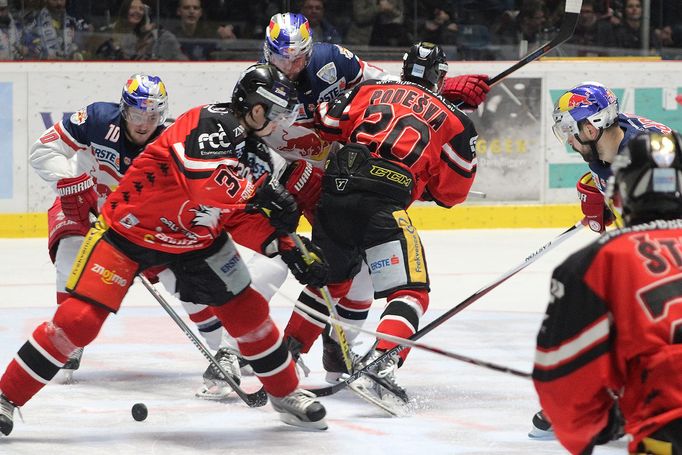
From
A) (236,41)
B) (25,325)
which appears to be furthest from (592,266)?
(236,41)

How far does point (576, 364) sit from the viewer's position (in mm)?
1712

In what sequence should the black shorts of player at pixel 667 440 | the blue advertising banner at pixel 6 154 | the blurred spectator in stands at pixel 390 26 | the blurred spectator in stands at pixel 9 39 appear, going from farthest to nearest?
1. the blurred spectator in stands at pixel 390 26
2. the blurred spectator in stands at pixel 9 39
3. the blue advertising banner at pixel 6 154
4. the black shorts of player at pixel 667 440

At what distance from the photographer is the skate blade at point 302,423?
3484 mm

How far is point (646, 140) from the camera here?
174 cm

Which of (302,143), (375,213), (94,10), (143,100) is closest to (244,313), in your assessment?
(375,213)

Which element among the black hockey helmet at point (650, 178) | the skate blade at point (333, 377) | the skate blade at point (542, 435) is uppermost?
the black hockey helmet at point (650, 178)

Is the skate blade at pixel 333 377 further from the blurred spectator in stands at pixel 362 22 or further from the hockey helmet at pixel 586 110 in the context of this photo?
the blurred spectator in stands at pixel 362 22

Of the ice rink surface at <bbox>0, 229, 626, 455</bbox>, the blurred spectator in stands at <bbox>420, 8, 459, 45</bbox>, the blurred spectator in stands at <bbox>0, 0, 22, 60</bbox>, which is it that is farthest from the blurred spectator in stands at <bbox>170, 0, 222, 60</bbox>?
the ice rink surface at <bbox>0, 229, 626, 455</bbox>

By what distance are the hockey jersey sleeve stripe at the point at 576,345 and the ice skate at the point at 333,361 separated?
2367 millimetres

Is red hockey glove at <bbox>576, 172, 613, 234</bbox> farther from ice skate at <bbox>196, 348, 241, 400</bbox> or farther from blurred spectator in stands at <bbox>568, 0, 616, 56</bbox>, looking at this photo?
blurred spectator in stands at <bbox>568, 0, 616, 56</bbox>

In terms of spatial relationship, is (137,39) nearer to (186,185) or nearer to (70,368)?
(70,368)

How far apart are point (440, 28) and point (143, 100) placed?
4764 millimetres

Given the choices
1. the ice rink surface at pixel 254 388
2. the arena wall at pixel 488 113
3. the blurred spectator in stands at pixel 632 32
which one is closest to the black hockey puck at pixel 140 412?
the ice rink surface at pixel 254 388

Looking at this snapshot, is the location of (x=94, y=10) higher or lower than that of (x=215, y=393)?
lower
